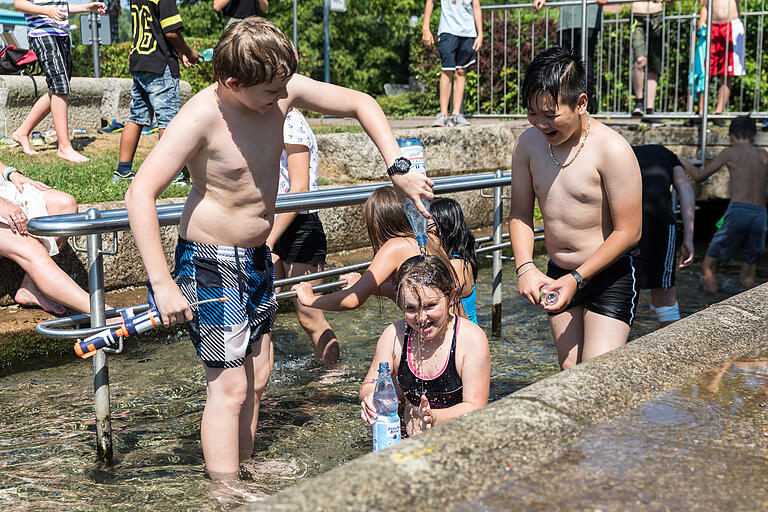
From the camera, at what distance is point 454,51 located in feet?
30.2

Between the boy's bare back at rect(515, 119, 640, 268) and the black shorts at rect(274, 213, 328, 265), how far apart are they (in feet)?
5.22

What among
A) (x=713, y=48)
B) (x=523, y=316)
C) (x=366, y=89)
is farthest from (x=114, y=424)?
(x=366, y=89)

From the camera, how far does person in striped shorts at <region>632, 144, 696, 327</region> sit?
5.44 meters

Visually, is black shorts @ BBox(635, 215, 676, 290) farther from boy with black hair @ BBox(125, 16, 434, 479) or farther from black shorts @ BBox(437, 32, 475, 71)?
black shorts @ BBox(437, 32, 475, 71)

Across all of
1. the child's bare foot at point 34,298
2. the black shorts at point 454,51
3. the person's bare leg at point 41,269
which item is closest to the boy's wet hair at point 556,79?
the person's bare leg at point 41,269

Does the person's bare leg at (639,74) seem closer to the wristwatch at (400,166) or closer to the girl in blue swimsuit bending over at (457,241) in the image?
the girl in blue swimsuit bending over at (457,241)

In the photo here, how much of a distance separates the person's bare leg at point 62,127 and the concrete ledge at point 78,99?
1461mm

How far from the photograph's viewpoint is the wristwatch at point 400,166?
10.4 ft

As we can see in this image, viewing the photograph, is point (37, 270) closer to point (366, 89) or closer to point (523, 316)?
point (523, 316)

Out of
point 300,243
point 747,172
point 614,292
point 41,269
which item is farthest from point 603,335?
point 747,172

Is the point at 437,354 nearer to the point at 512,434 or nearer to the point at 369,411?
the point at 369,411

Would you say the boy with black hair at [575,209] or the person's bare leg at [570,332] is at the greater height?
the boy with black hair at [575,209]

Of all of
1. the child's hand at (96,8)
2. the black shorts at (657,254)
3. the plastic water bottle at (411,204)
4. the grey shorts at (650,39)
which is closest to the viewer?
the plastic water bottle at (411,204)

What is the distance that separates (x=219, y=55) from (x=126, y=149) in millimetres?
4116
